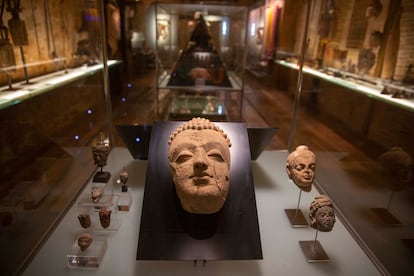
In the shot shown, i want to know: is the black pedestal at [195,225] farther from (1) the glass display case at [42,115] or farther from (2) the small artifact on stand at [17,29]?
(2) the small artifact on stand at [17,29]

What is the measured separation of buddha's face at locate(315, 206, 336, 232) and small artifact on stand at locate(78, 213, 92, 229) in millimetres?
1350

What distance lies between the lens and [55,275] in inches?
57.9

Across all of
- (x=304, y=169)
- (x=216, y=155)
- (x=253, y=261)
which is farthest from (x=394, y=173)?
(x=216, y=155)

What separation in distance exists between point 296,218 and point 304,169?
407 millimetres

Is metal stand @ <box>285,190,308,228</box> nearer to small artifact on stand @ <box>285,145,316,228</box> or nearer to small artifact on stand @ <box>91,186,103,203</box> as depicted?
small artifact on stand @ <box>285,145,316,228</box>

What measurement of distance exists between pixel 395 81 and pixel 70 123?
3.27 meters

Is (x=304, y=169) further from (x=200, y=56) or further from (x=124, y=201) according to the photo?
(x=200, y=56)

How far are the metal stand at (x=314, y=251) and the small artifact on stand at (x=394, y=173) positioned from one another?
21.2 inches

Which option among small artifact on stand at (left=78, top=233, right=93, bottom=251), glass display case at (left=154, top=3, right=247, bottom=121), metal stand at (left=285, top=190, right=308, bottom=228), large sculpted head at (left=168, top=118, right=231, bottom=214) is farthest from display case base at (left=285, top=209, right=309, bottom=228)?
glass display case at (left=154, top=3, right=247, bottom=121)

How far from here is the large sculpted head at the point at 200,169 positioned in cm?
148

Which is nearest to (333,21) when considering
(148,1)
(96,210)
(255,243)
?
(148,1)

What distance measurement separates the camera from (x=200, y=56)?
385 cm

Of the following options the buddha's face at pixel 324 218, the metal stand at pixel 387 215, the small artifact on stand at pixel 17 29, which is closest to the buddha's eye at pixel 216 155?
the buddha's face at pixel 324 218

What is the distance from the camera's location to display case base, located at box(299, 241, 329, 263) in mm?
1627
